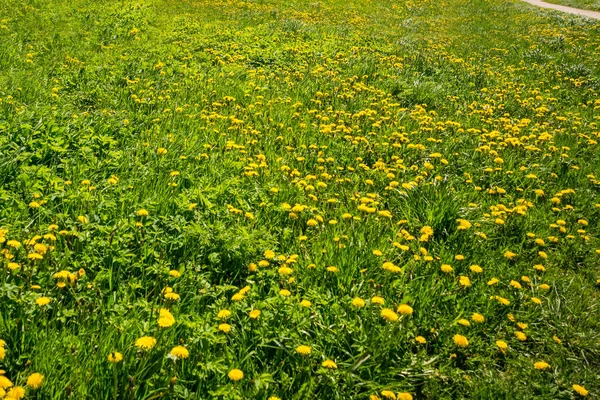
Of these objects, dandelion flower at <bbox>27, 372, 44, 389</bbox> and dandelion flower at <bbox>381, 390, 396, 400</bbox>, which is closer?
dandelion flower at <bbox>27, 372, 44, 389</bbox>

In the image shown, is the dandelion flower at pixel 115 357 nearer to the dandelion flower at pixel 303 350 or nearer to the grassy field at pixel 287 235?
the grassy field at pixel 287 235

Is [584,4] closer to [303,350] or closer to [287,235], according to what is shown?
[287,235]

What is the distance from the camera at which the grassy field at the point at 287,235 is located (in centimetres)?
234

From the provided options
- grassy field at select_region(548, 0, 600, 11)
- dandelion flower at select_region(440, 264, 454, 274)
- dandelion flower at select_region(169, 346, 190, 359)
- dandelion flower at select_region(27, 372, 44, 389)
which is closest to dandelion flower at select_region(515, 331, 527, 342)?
dandelion flower at select_region(440, 264, 454, 274)

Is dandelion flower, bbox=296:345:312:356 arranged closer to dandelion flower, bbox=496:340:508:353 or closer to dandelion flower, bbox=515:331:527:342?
dandelion flower, bbox=496:340:508:353

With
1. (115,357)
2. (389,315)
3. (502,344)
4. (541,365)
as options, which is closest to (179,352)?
(115,357)

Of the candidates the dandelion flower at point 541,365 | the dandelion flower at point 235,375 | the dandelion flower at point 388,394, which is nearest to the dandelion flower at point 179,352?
the dandelion flower at point 235,375

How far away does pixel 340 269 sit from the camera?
317 centimetres

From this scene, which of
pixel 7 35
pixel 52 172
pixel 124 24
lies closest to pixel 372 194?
pixel 52 172

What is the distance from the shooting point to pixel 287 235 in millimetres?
3453

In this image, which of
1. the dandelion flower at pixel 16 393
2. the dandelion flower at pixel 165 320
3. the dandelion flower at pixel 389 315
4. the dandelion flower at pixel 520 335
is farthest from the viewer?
the dandelion flower at pixel 520 335

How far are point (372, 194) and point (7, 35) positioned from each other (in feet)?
27.7

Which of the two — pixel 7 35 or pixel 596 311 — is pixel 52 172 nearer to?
pixel 596 311

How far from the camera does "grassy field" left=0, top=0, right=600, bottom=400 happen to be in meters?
2.34
